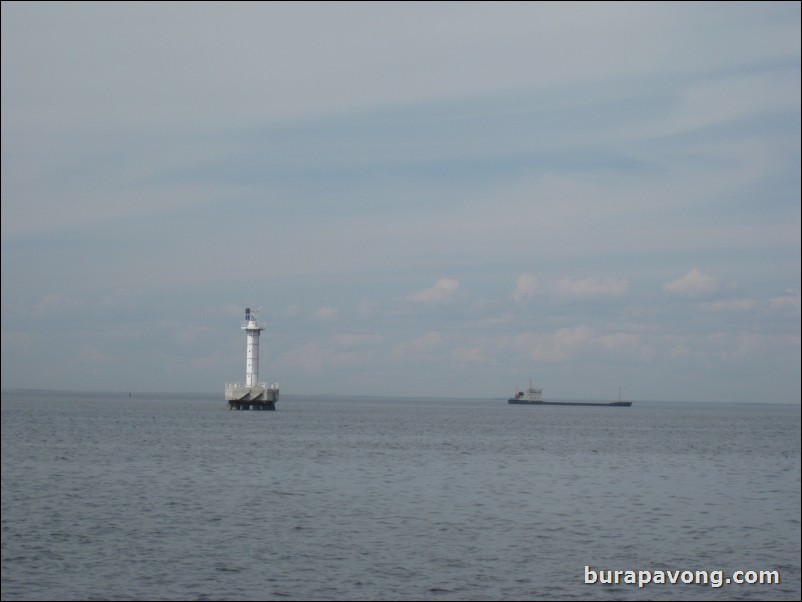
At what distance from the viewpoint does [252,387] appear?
5433 inches

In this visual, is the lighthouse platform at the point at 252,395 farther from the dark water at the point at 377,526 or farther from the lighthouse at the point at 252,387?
the dark water at the point at 377,526

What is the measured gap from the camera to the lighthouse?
427 ft

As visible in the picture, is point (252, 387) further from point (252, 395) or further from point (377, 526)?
point (377, 526)

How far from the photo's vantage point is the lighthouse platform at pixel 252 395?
138 m

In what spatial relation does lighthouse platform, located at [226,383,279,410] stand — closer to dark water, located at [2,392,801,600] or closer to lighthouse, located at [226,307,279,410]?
lighthouse, located at [226,307,279,410]

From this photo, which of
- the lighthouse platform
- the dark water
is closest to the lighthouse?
the lighthouse platform

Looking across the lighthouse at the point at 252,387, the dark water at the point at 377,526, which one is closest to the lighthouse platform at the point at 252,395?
the lighthouse at the point at 252,387

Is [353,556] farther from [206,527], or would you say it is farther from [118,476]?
[118,476]

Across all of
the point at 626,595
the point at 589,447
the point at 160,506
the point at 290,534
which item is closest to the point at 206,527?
the point at 290,534

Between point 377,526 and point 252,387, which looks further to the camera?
point 252,387

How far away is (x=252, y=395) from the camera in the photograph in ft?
455

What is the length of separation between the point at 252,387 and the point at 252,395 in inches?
57.9

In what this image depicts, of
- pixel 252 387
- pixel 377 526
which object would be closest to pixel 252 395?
pixel 252 387

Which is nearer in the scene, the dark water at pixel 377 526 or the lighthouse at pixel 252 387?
the dark water at pixel 377 526
